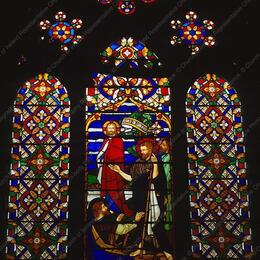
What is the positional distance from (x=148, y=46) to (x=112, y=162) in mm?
1975

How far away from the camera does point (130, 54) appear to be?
579 inches

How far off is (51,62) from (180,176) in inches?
101

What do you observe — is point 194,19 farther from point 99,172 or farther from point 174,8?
point 99,172

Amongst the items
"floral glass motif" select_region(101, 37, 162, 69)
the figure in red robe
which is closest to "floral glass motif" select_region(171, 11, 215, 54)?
"floral glass motif" select_region(101, 37, 162, 69)

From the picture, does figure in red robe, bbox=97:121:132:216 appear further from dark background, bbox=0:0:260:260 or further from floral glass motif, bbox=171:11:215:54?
floral glass motif, bbox=171:11:215:54

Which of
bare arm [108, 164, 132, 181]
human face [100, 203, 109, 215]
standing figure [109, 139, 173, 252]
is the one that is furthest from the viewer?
bare arm [108, 164, 132, 181]

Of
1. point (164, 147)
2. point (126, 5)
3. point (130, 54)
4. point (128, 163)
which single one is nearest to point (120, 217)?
point (128, 163)

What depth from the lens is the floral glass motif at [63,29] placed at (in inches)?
582

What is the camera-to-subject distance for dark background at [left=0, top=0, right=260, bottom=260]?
13852 millimetres

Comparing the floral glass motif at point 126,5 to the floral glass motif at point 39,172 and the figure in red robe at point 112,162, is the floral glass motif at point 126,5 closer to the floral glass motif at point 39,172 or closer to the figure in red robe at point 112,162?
the floral glass motif at point 39,172

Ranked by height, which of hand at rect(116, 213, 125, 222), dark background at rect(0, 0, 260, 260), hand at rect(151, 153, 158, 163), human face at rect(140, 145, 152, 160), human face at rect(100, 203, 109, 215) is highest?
dark background at rect(0, 0, 260, 260)

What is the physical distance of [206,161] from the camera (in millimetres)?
13812

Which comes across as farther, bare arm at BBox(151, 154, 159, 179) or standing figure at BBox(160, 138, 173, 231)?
bare arm at BBox(151, 154, 159, 179)

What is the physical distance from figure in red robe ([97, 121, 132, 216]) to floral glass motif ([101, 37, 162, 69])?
1.04 meters
